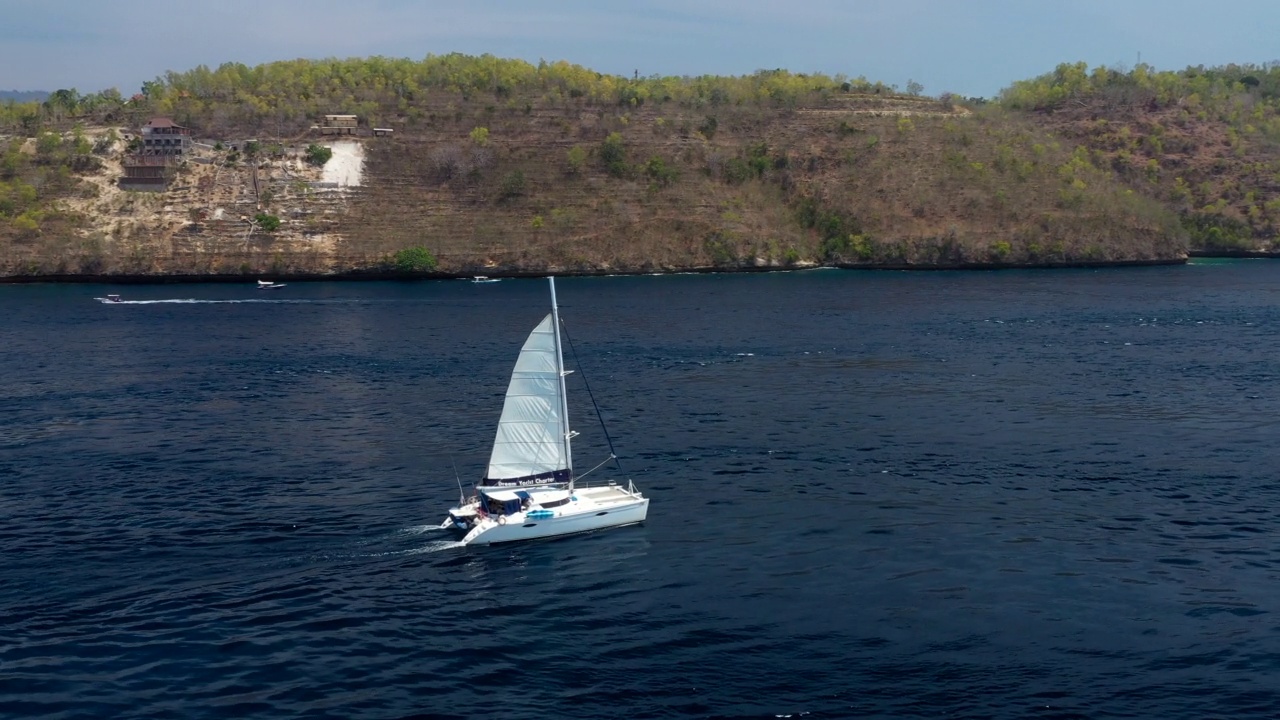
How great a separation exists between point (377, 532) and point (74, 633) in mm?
13508

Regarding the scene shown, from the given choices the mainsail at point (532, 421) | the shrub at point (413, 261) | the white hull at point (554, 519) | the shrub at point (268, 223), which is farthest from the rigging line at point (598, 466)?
the shrub at point (268, 223)

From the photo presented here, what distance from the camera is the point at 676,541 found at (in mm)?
50062

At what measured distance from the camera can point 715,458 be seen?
64.1 m

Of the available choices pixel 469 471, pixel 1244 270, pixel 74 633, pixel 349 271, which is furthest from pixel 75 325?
pixel 1244 270

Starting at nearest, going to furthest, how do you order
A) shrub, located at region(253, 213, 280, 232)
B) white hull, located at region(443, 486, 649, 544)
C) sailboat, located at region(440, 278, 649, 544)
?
1. white hull, located at region(443, 486, 649, 544)
2. sailboat, located at region(440, 278, 649, 544)
3. shrub, located at region(253, 213, 280, 232)

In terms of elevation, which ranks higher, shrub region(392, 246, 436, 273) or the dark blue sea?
shrub region(392, 246, 436, 273)

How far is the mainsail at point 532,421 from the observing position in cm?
5172

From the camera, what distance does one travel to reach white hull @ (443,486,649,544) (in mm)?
49500

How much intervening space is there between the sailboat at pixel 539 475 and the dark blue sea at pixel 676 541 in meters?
1.06

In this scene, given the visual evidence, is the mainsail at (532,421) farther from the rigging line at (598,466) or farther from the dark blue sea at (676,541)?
the rigging line at (598,466)

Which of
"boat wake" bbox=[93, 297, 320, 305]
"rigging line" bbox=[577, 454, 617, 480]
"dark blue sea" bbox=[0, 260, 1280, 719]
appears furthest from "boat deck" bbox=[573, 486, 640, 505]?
"boat wake" bbox=[93, 297, 320, 305]

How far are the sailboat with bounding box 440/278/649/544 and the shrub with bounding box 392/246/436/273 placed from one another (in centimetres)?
13741

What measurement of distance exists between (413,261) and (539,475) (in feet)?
457

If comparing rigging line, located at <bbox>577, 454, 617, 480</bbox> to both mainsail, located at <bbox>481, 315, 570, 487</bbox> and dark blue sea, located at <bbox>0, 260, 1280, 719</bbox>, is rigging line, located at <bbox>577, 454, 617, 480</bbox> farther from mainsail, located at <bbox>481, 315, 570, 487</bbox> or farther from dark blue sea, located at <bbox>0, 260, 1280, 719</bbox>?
mainsail, located at <bbox>481, 315, 570, 487</bbox>
